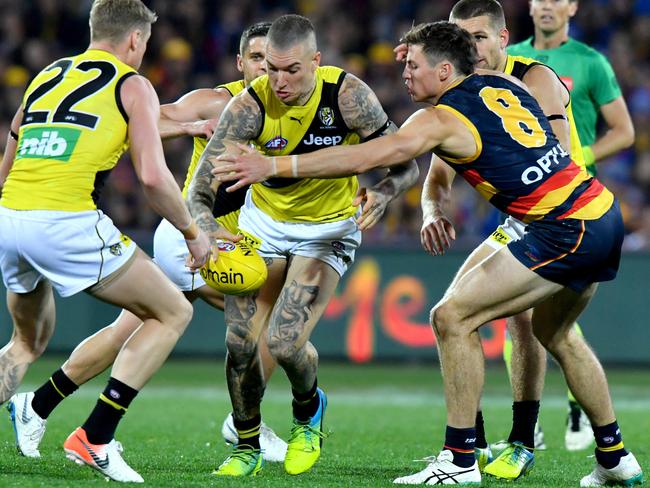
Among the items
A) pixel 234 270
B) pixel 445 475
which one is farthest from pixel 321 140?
pixel 445 475

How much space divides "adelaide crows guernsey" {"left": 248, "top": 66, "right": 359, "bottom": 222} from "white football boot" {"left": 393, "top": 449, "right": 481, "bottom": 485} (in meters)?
1.66

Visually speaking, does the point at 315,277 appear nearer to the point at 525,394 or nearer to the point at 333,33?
the point at 525,394

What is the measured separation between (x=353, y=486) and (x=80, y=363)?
1.87 meters

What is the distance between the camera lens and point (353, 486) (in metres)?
5.57

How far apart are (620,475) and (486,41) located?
2.63m

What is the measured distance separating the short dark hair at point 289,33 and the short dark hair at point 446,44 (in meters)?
0.58

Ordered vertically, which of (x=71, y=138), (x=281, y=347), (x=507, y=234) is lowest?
(x=281, y=347)

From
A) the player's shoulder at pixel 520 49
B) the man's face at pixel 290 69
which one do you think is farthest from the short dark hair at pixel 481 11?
the player's shoulder at pixel 520 49

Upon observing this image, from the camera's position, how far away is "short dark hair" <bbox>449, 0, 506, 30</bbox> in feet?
22.3

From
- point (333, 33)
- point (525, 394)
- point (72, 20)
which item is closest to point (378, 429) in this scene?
point (525, 394)

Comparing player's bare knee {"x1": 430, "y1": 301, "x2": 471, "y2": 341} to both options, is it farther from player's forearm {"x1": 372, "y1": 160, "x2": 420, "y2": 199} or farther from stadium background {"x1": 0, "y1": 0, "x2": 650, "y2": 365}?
stadium background {"x1": 0, "y1": 0, "x2": 650, "y2": 365}

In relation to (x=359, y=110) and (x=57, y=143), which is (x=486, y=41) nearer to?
Result: (x=359, y=110)

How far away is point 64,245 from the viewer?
5492mm

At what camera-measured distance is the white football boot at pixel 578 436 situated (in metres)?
7.87
